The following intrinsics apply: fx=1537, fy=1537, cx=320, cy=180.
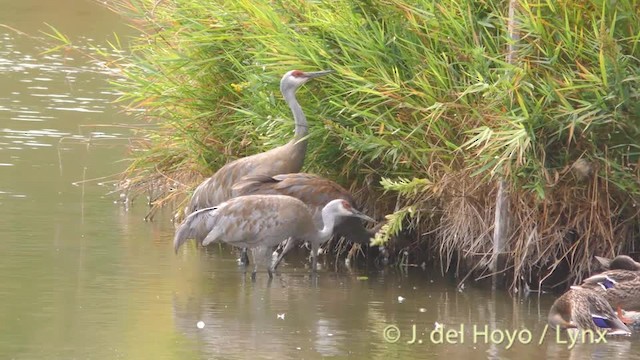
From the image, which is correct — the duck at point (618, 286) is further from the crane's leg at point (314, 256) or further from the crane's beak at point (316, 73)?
the crane's beak at point (316, 73)

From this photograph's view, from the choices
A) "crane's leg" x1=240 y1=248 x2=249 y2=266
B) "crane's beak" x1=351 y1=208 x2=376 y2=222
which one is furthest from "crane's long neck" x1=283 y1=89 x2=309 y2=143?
"crane's leg" x1=240 y1=248 x2=249 y2=266

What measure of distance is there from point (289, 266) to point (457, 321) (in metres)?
2.31

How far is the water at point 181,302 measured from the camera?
9.02m

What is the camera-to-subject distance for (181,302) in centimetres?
1023

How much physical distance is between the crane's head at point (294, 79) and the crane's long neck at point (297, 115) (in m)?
0.03

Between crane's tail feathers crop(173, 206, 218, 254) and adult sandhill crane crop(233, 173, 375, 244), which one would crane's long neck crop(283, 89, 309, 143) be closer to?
adult sandhill crane crop(233, 173, 375, 244)

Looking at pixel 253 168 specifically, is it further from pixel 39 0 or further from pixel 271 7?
pixel 39 0

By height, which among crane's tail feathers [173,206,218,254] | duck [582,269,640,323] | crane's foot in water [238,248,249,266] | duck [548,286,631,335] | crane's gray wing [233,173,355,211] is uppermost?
crane's gray wing [233,173,355,211]

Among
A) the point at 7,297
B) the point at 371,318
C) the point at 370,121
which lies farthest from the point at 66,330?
the point at 370,121

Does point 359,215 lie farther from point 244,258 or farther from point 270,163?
point 244,258

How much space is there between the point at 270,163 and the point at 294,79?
30.7 inches

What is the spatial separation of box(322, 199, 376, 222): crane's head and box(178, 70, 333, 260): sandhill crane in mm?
608

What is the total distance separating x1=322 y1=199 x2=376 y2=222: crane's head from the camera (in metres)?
11.0

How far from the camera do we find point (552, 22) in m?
10.1
